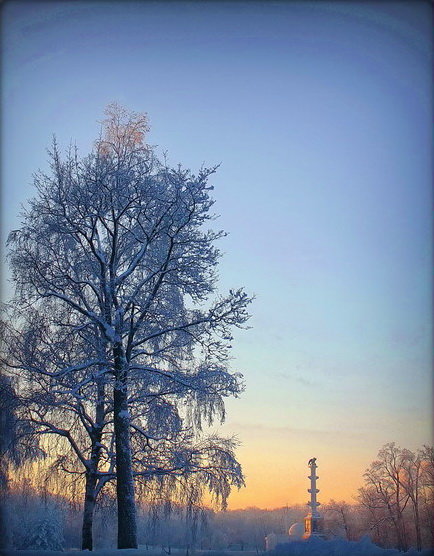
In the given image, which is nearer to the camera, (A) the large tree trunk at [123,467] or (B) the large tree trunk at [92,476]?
(A) the large tree trunk at [123,467]

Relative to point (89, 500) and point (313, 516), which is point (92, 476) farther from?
point (313, 516)

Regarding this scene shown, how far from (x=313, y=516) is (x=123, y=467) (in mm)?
15816

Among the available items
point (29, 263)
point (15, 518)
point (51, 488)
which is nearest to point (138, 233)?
point (29, 263)

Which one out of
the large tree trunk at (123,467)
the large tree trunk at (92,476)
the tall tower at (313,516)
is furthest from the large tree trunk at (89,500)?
the tall tower at (313,516)

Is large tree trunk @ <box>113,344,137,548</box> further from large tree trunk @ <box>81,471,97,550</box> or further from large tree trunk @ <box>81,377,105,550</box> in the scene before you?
large tree trunk @ <box>81,471,97,550</box>

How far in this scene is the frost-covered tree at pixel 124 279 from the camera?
15219 mm

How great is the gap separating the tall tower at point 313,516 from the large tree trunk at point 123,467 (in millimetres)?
11831

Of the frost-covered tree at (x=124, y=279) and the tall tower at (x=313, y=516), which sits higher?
the frost-covered tree at (x=124, y=279)

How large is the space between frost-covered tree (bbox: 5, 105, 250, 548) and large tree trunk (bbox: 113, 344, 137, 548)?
26mm

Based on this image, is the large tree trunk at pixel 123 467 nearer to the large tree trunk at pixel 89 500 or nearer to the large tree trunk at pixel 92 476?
the large tree trunk at pixel 92 476

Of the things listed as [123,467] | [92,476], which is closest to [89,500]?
[92,476]

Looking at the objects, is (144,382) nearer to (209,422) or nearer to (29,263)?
(209,422)

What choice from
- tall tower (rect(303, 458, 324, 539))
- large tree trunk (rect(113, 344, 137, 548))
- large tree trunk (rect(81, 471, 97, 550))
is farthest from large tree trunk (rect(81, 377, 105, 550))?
tall tower (rect(303, 458, 324, 539))

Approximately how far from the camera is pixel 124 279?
53.2ft
